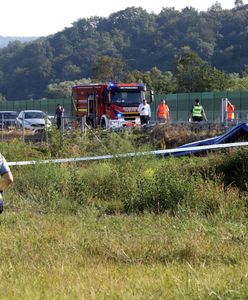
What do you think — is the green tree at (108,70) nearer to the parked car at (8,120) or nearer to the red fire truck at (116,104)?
the parked car at (8,120)

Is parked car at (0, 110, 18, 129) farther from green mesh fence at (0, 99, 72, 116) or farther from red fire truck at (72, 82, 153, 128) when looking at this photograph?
green mesh fence at (0, 99, 72, 116)

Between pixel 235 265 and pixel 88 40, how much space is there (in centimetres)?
14033

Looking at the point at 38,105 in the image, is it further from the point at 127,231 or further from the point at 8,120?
the point at 127,231

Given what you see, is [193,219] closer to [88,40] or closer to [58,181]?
[58,181]

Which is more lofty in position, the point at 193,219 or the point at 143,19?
the point at 143,19

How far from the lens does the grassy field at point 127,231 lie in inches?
294

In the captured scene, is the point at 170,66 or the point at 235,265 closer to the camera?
the point at 235,265

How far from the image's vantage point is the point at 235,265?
8320mm

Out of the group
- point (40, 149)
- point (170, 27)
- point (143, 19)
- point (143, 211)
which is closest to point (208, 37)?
point (170, 27)

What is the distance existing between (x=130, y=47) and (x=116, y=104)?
338 feet

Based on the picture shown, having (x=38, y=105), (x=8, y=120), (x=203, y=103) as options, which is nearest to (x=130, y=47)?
(x=38, y=105)

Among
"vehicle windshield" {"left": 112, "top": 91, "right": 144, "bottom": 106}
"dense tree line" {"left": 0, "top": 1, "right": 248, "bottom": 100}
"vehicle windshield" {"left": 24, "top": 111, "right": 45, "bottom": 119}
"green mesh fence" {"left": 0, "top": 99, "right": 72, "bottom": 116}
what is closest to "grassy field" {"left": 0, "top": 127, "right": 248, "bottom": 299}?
"vehicle windshield" {"left": 112, "top": 91, "right": 144, "bottom": 106}

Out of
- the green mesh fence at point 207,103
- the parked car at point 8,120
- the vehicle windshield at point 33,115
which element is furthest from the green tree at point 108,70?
the vehicle windshield at point 33,115

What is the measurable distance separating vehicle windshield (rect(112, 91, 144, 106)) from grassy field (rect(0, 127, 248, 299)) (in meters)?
17.7
